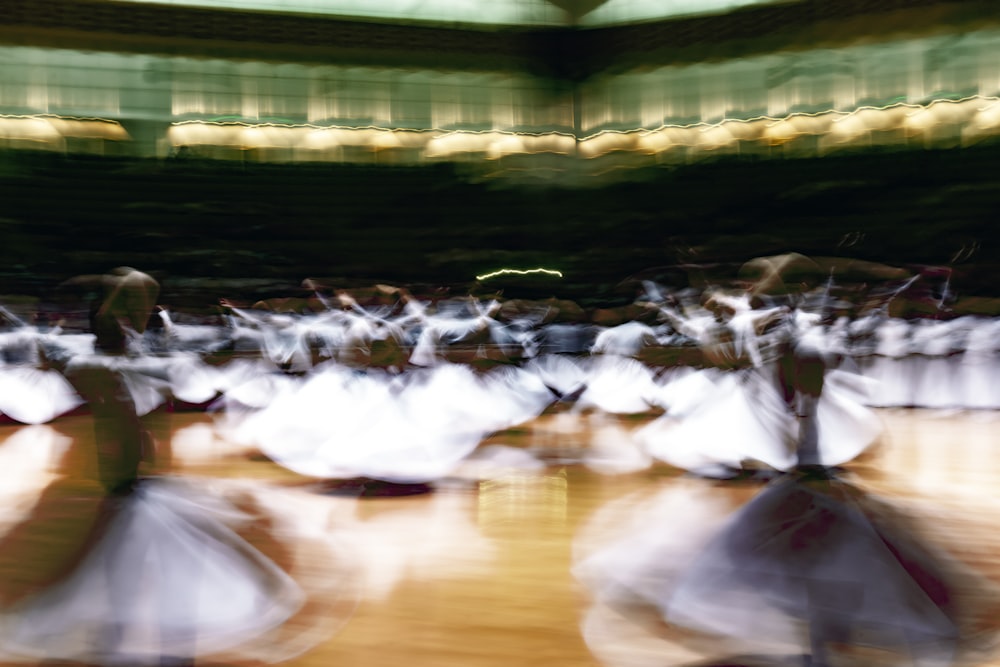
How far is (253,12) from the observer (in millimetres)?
14648

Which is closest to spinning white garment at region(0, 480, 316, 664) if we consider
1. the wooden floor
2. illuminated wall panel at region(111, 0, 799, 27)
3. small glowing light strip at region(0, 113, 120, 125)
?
the wooden floor

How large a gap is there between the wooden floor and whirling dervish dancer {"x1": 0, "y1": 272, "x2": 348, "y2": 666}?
0.10 m

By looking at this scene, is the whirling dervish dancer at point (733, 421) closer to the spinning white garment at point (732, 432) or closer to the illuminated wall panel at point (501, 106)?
the spinning white garment at point (732, 432)

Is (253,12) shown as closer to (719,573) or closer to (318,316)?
(318,316)

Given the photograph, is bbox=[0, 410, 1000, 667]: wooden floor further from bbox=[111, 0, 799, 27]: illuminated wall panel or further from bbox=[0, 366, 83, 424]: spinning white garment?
bbox=[111, 0, 799, 27]: illuminated wall panel

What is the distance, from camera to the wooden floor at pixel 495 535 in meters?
2.21

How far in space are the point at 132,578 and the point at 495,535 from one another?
5.84 ft

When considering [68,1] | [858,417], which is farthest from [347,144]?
[858,417]

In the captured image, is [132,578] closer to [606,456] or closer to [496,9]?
[606,456]

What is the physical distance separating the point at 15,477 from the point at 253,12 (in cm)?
1173

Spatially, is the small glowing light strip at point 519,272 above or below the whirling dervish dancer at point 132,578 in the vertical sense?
above

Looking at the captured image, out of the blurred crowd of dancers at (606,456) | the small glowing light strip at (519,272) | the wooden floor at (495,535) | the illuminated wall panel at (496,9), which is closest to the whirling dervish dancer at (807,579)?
the blurred crowd of dancers at (606,456)

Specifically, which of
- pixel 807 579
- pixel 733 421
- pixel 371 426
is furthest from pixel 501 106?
pixel 807 579

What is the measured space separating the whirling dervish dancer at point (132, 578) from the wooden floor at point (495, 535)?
0.33 ft
